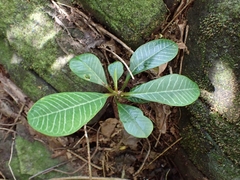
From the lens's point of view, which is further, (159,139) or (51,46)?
(159,139)

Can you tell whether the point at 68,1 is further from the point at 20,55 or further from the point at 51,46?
the point at 20,55

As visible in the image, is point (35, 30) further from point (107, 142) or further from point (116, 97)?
point (107, 142)

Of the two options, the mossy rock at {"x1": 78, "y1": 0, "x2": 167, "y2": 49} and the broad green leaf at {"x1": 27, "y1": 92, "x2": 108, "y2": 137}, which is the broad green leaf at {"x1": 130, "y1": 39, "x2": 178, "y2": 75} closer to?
the mossy rock at {"x1": 78, "y1": 0, "x2": 167, "y2": 49}

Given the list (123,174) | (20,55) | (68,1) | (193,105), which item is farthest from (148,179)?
(68,1)

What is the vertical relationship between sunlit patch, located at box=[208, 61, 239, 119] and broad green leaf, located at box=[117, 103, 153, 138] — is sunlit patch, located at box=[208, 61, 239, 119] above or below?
below

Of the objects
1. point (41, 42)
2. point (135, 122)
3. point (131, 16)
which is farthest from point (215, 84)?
point (41, 42)

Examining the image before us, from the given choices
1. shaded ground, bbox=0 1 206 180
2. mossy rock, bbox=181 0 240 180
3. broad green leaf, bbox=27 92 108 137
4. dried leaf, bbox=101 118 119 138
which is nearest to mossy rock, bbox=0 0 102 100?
shaded ground, bbox=0 1 206 180
